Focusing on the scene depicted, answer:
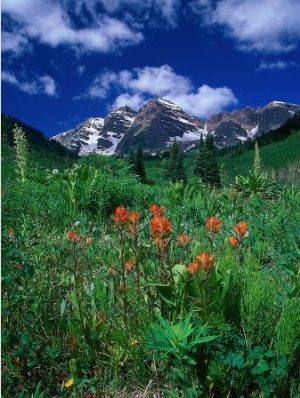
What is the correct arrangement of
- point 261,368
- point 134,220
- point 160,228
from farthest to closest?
point 134,220, point 160,228, point 261,368

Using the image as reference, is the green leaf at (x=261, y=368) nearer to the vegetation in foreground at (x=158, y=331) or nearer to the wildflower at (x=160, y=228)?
the vegetation in foreground at (x=158, y=331)

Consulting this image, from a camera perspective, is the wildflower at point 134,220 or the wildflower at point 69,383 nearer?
the wildflower at point 69,383

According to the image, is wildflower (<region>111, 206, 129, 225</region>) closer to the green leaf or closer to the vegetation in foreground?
the vegetation in foreground

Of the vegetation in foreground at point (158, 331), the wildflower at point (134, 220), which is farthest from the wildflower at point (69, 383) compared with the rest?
the wildflower at point (134, 220)

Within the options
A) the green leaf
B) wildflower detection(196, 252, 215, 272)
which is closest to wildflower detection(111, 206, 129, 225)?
wildflower detection(196, 252, 215, 272)

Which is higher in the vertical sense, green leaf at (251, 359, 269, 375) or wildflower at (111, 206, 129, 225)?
wildflower at (111, 206, 129, 225)

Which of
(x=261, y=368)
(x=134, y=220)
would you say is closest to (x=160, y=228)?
(x=134, y=220)

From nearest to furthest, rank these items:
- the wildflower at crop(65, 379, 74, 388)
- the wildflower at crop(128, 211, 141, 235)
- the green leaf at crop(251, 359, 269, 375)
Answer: the green leaf at crop(251, 359, 269, 375) → the wildflower at crop(65, 379, 74, 388) → the wildflower at crop(128, 211, 141, 235)

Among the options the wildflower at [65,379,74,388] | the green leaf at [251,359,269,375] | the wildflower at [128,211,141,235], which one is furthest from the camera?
the wildflower at [128,211,141,235]

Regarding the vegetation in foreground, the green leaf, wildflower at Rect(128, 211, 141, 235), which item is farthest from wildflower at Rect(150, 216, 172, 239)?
the green leaf

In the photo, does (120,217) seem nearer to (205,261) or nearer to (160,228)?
(160,228)

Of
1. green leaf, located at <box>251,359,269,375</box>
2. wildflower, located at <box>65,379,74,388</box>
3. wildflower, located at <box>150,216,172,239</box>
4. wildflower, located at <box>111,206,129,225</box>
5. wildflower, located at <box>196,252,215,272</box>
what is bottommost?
wildflower, located at <box>65,379,74,388</box>

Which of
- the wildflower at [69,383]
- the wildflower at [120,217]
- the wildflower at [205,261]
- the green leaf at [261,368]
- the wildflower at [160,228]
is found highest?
the wildflower at [120,217]

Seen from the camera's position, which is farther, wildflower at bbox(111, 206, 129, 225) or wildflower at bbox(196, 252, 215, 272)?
wildflower at bbox(111, 206, 129, 225)
